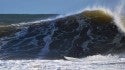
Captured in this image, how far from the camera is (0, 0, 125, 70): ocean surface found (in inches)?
383

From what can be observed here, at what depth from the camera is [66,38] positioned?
11961 millimetres

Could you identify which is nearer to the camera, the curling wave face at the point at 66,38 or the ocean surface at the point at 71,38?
the ocean surface at the point at 71,38

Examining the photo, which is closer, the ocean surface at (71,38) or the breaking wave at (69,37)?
the ocean surface at (71,38)

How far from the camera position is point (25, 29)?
13984 millimetres

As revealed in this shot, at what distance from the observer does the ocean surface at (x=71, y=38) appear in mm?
9719

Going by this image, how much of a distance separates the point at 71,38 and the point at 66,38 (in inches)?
7.0

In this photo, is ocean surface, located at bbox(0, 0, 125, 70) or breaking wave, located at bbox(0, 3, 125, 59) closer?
ocean surface, located at bbox(0, 0, 125, 70)

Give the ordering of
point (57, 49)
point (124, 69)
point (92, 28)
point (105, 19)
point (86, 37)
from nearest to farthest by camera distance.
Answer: point (124, 69) < point (57, 49) < point (86, 37) < point (92, 28) < point (105, 19)

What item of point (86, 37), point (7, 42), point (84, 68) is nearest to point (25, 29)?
point (7, 42)

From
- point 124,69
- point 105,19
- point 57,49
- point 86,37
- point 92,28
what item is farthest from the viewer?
point 105,19

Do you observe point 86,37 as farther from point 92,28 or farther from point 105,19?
point 105,19

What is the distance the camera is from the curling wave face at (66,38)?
1020cm

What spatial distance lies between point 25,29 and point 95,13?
103 inches

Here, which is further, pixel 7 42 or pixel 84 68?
pixel 7 42
